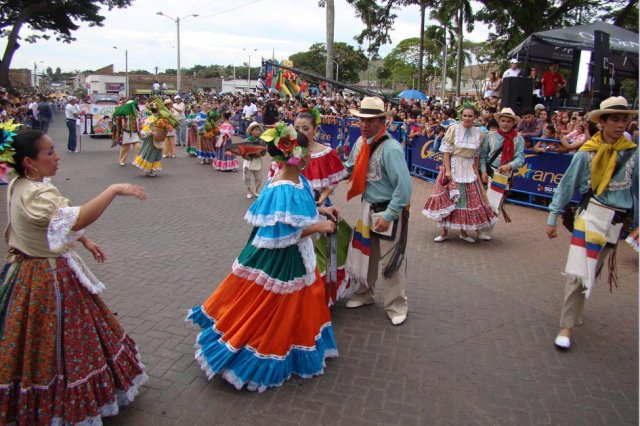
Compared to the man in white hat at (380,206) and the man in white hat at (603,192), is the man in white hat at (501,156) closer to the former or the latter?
the man in white hat at (603,192)

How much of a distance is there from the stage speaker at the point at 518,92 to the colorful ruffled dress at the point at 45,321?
10.2 meters

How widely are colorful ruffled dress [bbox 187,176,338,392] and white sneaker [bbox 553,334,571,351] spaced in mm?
2140

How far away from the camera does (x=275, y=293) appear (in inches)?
129

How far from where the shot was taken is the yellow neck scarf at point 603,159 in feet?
12.6

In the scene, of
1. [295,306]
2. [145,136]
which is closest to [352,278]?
[295,306]

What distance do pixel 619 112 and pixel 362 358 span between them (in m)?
2.79

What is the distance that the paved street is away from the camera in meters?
3.19

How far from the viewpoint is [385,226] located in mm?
4125

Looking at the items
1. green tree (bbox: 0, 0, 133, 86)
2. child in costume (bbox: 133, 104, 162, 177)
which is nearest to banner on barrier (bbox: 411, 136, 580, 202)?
child in costume (bbox: 133, 104, 162, 177)

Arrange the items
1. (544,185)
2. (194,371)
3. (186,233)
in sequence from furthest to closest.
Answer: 1. (544,185)
2. (186,233)
3. (194,371)

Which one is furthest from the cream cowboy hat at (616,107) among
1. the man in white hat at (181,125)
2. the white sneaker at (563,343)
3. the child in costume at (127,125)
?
the man in white hat at (181,125)

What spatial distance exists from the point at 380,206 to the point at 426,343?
4.13 ft

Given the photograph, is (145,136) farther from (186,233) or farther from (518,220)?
(518,220)

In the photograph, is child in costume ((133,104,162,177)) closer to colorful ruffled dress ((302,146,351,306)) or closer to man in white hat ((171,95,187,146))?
man in white hat ((171,95,187,146))
